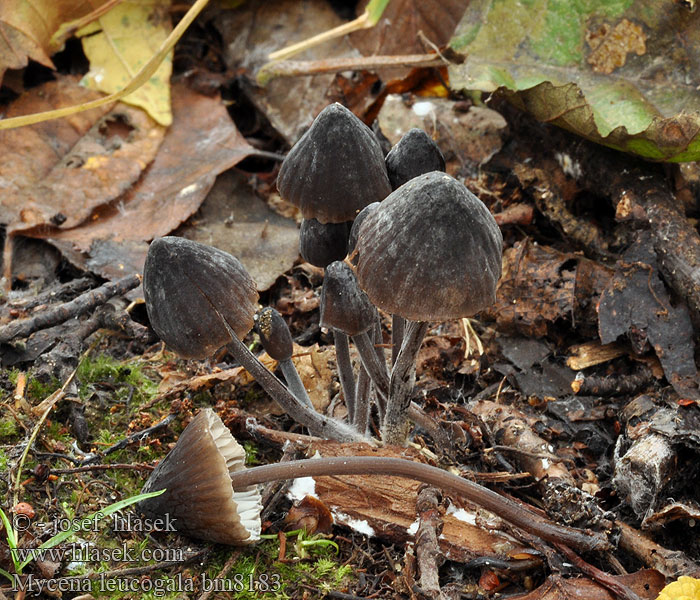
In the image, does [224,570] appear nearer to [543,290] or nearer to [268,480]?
[268,480]

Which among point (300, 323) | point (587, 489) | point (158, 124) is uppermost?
point (158, 124)

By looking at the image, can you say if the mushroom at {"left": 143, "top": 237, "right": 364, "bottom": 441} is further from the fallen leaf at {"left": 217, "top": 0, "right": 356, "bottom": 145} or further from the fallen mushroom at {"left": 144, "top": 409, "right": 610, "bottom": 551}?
the fallen leaf at {"left": 217, "top": 0, "right": 356, "bottom": 145}

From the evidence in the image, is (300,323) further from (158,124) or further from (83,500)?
(158,124)

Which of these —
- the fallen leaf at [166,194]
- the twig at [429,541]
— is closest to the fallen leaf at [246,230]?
the fallen leaf at [166,194]

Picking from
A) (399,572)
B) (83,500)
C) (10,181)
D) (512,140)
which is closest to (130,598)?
(83,500)

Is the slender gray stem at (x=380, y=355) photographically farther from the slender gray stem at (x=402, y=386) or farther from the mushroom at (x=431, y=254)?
the mushroom at (x=431, y=254)

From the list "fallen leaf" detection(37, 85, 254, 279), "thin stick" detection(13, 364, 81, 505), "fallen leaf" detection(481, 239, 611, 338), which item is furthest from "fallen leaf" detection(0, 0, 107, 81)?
"fallen leaf" detection(481, 239, 611, 338)
